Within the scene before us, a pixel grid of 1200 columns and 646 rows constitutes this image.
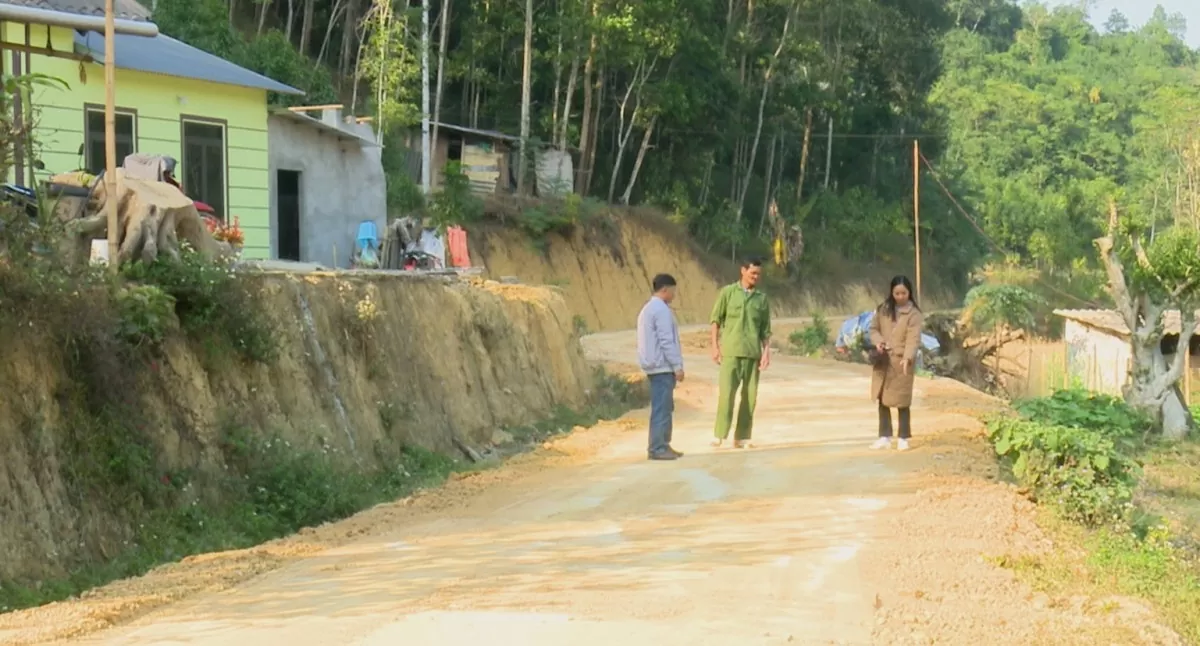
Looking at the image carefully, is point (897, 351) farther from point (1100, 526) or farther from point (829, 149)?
point (829, 149)

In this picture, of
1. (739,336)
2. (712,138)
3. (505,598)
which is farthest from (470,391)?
(712,138)

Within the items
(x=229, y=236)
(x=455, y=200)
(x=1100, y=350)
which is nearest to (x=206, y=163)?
(x=229, y=236)

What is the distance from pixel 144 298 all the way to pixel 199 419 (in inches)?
46.7

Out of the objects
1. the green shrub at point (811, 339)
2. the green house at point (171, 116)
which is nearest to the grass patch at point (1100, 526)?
the green house at point (171, 116)

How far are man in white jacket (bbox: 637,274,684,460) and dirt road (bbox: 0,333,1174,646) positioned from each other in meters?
0.34

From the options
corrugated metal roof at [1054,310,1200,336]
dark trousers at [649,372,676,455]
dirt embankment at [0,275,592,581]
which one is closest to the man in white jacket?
dark trousers at [649,372,676,455]

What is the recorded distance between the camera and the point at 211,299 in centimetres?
1213

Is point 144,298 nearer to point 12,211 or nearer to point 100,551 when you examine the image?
point 12,211

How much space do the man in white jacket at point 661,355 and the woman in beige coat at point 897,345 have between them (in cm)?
196

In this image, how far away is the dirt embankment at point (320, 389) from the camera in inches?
383

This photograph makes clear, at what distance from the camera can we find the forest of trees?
127 feet

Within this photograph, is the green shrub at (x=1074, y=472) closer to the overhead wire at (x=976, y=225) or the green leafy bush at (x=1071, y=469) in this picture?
the green leafy bush at (x=1071, y=469)

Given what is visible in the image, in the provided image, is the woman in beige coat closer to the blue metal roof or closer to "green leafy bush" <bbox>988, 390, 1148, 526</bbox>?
"green leafy bush" <bbox>988, 390, 1148, 526</bbox>

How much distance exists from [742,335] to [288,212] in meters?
14.7
